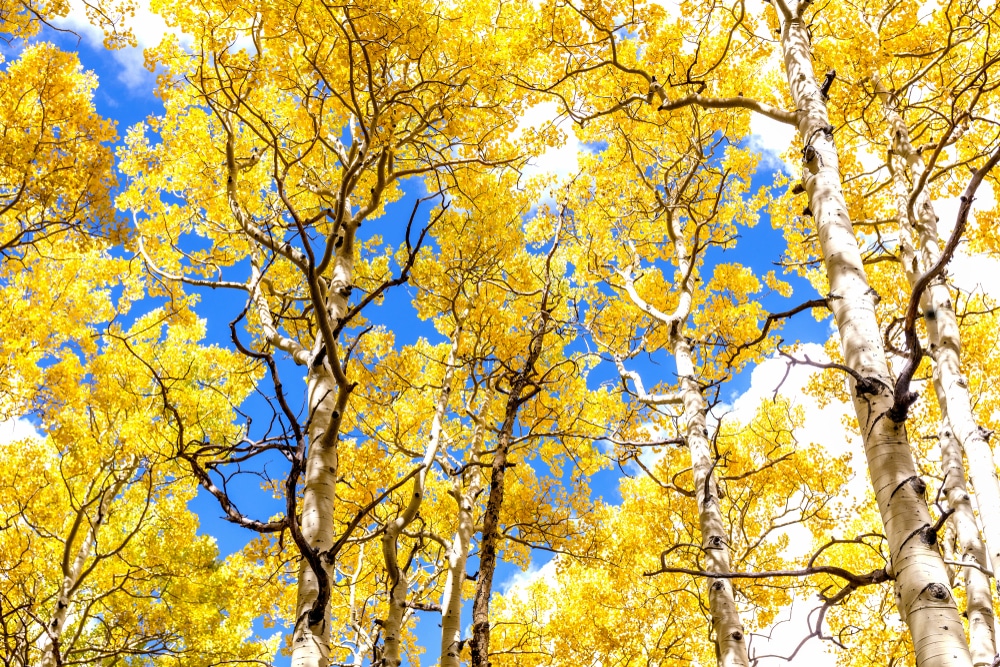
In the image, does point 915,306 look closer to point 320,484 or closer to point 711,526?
point 320,484

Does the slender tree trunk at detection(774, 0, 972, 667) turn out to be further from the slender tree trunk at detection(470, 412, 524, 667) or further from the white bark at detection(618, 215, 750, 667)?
the slender tree trunk at detection(470, 412, 524, 667)

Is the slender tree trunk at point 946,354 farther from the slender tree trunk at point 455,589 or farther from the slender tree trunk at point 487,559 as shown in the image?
the slender tree trunk at point 455,589

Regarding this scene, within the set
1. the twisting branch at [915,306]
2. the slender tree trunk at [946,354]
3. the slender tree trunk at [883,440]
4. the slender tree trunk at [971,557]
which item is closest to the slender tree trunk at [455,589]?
the slender tree trunk at [971,557]

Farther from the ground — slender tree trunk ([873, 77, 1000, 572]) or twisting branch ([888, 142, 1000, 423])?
slender tree trunk ([873, 77, 1000, 572])

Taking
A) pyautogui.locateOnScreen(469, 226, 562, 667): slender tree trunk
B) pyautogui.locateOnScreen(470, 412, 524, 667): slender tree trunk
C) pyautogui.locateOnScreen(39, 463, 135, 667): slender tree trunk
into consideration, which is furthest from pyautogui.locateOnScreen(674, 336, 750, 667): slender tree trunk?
pyautogui.locateOnScreen(39, 463, 135, 667): slender tree trunk

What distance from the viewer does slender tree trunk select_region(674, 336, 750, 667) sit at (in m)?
4.27

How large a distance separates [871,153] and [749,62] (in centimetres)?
215

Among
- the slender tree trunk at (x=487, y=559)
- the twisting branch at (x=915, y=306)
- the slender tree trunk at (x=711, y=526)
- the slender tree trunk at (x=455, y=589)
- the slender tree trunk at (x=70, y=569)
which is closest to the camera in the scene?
the twisting branch at (x=915, y=306)

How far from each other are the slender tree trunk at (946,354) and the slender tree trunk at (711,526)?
5.52 feet

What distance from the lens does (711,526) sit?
4.88 metres

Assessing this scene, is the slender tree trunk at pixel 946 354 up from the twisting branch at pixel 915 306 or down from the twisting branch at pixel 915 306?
up

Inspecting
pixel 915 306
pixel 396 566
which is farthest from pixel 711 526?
pixel 915 306

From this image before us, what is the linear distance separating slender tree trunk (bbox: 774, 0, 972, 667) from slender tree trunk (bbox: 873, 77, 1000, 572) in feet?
7.96

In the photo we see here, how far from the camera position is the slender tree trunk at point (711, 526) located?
4.27 meters
